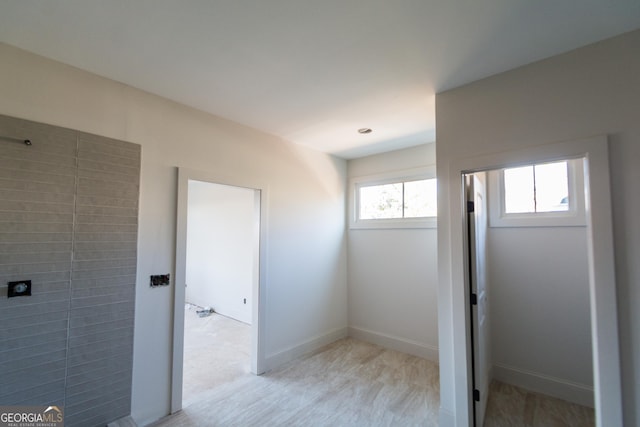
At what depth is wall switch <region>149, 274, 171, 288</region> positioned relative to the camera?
7.70 feet

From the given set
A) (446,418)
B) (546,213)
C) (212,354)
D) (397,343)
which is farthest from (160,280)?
(546,213)

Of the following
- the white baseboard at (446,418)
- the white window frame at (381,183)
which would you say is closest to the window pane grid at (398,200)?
the white window frame at (381,183)

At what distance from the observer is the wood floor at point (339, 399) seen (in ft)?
7.66

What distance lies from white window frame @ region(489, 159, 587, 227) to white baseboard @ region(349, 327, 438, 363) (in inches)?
66.8

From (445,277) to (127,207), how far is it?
2.56 metres

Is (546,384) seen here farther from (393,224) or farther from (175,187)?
(175,187)

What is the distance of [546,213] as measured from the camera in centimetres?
284

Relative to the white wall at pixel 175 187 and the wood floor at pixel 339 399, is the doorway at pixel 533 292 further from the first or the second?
the white wall at pixel 175 187

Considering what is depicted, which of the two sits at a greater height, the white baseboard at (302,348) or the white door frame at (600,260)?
the white door frame at (600,260)

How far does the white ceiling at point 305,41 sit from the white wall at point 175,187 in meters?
0.19

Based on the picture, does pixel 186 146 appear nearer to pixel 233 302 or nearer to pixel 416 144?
pixel 416 144

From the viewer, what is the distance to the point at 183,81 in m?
2.19

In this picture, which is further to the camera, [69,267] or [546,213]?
[546,213]

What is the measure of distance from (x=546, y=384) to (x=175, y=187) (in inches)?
155
